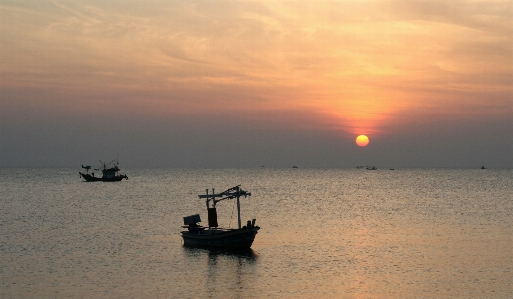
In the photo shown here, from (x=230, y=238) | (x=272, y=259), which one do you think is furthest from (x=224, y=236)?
(x=272, y=259)

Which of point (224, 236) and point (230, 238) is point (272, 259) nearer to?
point (230, 238)

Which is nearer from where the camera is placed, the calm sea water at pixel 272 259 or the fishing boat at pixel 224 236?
the calm sea water at pixel 272 259

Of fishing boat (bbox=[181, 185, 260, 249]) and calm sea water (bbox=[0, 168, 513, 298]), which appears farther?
fishing boat (bbox=[181, 185, 260, 249])

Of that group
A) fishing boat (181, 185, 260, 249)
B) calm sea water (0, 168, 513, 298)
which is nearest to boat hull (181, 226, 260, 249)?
fishing boat (181, 185, 260, 249)

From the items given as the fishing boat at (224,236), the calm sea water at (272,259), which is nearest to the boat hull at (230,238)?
the fishing boat at (224,236)

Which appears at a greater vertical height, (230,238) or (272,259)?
(230,238)

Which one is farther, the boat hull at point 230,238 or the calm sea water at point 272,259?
the boat hull at point 230,238

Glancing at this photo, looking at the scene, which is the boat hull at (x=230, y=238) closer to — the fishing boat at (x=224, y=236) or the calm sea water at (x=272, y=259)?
the fishing boat at (x=224, y=236)

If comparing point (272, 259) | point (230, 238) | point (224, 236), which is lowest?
point (272, 259)

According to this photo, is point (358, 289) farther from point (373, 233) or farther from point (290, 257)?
point (373, 233)

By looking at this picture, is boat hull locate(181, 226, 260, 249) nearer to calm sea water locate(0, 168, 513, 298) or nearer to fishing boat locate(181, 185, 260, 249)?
fishing boat locate(181, 185, 260, 249)

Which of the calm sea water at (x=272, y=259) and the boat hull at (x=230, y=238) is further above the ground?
the boat hull at (x=230, y=238)

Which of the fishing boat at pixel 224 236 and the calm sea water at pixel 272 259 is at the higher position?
the fishing boat at pixel 224 236

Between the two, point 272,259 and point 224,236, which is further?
point 224,236
